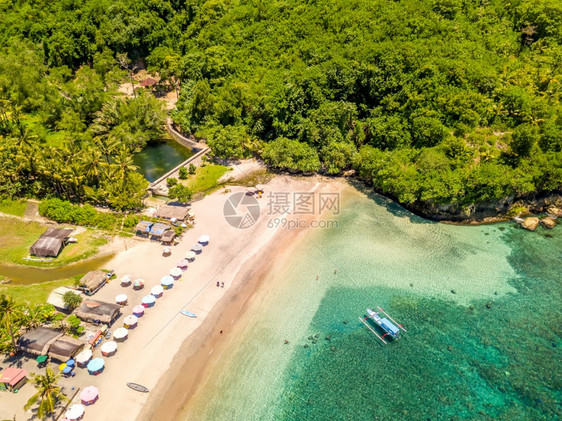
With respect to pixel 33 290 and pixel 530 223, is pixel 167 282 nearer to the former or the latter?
pixel 33 290

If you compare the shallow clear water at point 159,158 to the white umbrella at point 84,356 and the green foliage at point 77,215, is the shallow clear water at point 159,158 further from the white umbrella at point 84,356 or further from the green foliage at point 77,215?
the white umbrella at point 84,356

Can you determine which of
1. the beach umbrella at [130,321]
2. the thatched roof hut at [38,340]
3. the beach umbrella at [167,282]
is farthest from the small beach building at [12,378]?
the beach umbrella at [167,282]

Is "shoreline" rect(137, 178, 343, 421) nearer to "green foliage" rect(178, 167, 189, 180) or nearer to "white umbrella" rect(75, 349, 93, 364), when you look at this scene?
"white umbrella" rect(75, 349, 93, 364)

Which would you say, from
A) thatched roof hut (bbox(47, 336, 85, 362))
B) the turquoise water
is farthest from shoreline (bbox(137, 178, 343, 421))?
thatched roof hut (bbox(47, 336, 85, 362))

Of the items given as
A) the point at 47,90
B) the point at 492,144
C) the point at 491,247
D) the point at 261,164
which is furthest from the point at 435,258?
the point at 47,90

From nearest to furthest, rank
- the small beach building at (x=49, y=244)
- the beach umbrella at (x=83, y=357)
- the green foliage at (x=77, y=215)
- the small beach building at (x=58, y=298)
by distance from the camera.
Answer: the beach umbrella at (x=83, y=357) < the small beach building at (x=58, y=298) < the small beach building at (x=49, y=244) < the green foliage at (x=77, y=215)
